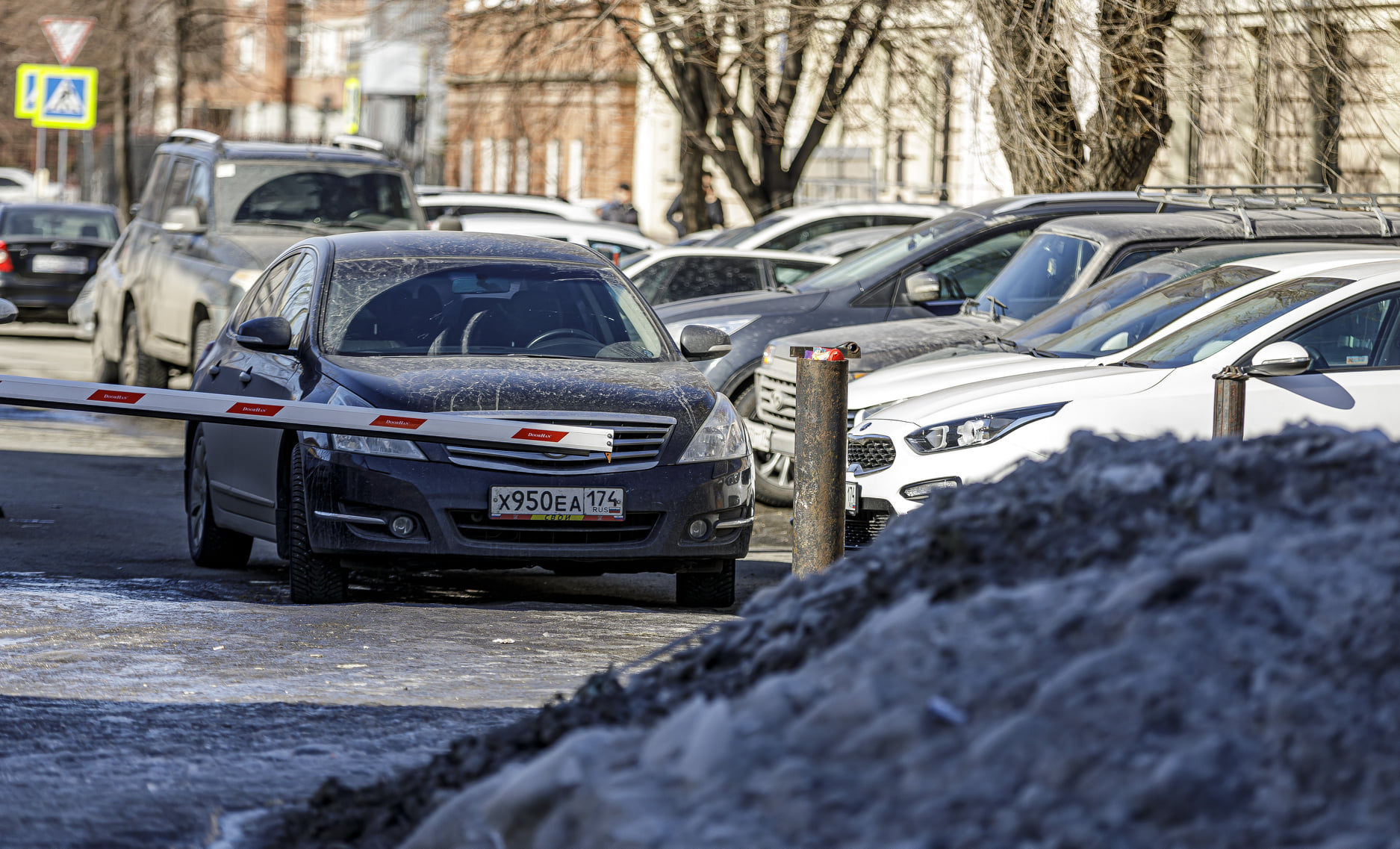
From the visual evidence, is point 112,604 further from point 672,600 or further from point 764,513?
point 764,513

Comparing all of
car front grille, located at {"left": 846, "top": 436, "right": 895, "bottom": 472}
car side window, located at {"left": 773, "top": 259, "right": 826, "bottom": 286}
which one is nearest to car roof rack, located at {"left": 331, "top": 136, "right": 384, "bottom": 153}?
car side window, located at {"left": 773, "top": 259, "right": 826, "bottom": 286}

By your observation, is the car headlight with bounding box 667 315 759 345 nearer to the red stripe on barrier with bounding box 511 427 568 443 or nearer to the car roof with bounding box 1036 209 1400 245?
the car roof with bounding box 1036 209 1400 245

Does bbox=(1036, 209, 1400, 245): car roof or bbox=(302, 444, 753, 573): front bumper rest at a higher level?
bbox=(1036, 209, 1400, 245): car roof

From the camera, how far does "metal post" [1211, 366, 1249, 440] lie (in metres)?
7.14

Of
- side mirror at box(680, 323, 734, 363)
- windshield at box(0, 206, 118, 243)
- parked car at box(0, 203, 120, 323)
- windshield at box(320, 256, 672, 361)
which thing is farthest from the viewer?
windshield at box(0, 206, 118, 243)

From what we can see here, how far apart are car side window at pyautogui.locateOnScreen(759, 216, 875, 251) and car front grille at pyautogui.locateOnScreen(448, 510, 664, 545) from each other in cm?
966

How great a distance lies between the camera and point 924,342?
411 inches

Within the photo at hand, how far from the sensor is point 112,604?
23.1 feet

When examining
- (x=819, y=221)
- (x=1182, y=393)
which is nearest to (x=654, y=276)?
(x=819, y=221)

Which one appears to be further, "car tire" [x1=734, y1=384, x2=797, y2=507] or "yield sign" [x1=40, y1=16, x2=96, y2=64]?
"yield sign" [x1=40, y1=16, x2=96, y2=64]

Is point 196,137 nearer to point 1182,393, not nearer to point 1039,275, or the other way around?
point 1039,275

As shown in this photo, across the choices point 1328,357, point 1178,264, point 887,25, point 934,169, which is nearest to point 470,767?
point 1328,357

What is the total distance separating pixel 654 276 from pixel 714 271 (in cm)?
52

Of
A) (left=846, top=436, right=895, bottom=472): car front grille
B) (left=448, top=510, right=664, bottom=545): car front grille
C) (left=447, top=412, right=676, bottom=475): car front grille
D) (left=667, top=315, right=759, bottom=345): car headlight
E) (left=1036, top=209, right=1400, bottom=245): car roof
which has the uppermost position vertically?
(left=1036, top=209, right=1400, bottom=245): car roof
